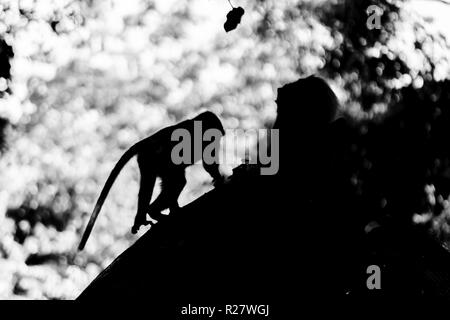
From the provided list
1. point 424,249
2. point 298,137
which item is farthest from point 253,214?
point 424,249

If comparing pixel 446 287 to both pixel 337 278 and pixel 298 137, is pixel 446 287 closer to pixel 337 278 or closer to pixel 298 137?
pixel 337 278

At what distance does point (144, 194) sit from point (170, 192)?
0.29 meters

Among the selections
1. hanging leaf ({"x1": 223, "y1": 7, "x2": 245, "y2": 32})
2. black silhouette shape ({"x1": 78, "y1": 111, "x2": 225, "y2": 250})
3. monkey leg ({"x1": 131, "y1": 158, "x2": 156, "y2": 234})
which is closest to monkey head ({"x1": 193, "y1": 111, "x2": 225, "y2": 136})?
black silhouette shape ({"x1": 78, "y1": 111, "x2": 225, "y2": 250})

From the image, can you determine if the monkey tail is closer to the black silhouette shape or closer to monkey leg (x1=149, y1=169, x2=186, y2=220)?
the black silhouette shape

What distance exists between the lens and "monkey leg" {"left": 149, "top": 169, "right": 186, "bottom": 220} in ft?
17.7

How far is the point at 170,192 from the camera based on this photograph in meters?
5.44

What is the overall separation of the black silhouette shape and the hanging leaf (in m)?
1.59

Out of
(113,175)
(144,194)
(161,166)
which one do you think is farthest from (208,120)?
(113,175)

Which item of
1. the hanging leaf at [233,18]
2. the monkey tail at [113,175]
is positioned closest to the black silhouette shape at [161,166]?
the monkey tail at [113,175]

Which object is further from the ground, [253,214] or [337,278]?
[253,214]

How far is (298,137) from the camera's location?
207 inches

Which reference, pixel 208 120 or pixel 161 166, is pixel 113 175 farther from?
pixel 208 120
